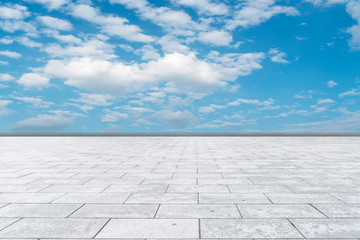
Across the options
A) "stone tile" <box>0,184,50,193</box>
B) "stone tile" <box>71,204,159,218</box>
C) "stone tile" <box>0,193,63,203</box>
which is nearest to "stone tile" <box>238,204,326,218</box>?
"stone tile" <box>71,204,159,218</box>

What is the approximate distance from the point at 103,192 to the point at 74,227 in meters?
1.99

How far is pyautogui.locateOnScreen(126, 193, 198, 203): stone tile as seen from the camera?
5.36 metres

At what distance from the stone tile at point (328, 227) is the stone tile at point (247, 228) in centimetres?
17

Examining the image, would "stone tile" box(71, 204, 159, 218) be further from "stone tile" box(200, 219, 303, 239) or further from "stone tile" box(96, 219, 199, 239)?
"stone tile" box(200, 219, 303, 239)

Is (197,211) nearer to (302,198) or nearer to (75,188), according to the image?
(302,198)

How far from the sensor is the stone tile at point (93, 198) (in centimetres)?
542

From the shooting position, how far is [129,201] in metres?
5.37

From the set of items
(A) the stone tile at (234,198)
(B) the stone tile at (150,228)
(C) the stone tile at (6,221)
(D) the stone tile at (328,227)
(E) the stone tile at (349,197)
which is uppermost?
(A) the stone tile at (234,198)

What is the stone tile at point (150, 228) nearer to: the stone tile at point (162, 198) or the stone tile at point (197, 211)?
the stone tile at point (197, 211)

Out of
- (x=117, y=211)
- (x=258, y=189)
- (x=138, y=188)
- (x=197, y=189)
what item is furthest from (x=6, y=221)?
(x=258, y=189)

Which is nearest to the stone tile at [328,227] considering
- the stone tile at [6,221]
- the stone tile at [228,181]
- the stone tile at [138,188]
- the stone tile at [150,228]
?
the stone tile at [150,228]

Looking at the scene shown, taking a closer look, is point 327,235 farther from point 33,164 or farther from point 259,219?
point 33,164

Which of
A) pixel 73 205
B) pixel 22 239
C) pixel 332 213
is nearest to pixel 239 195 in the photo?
pixel 332 213

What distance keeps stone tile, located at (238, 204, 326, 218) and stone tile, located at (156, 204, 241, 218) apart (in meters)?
0.21
